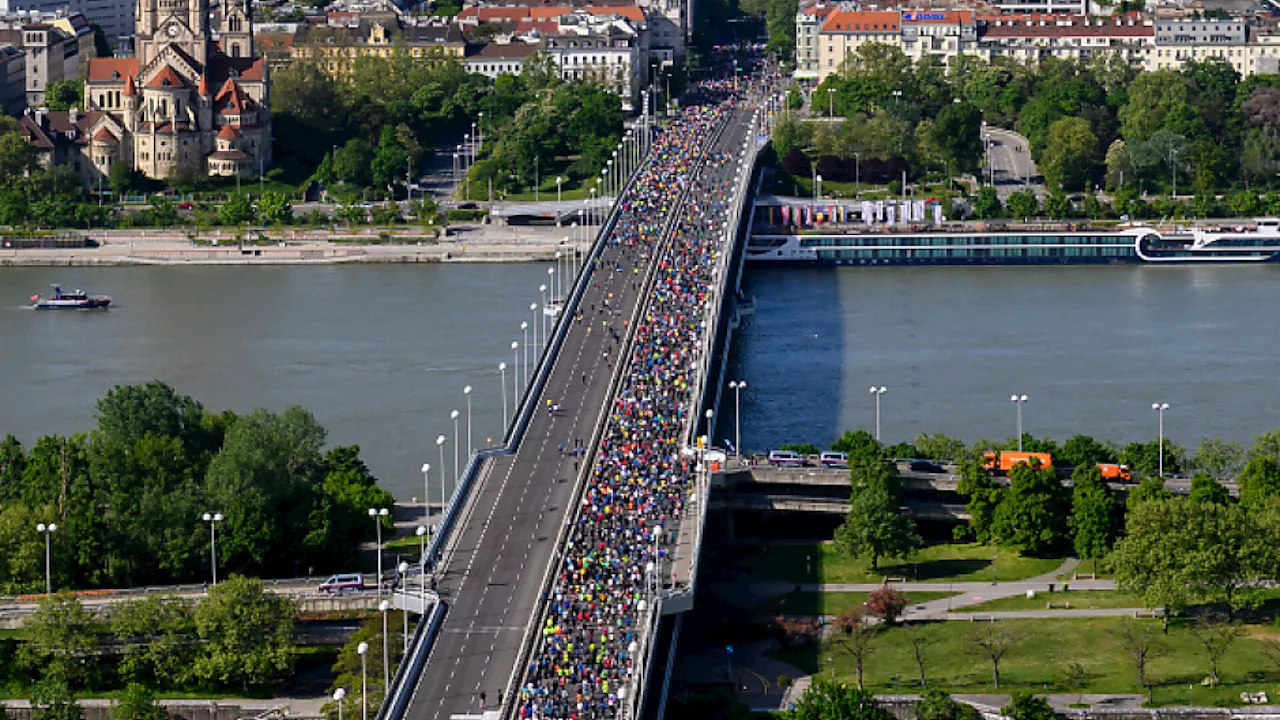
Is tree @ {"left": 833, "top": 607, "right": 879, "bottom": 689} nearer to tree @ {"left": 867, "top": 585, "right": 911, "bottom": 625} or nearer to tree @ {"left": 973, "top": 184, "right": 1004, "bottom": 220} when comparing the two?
tree @ {"left": 867, "top": 585, "right": 911, "bottom": 625}

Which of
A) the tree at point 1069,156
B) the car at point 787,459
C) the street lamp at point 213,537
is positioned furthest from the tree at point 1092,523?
the tree at point 1069,156

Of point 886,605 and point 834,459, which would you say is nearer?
point 886,605

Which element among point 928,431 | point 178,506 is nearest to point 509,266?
point 928,431

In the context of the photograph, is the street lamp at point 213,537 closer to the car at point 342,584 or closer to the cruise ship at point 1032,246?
the car at point 342,584

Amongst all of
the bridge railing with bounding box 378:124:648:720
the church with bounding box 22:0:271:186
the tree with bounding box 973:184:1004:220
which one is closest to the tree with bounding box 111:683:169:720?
the bridge railing with bounding box 378:124:648:720

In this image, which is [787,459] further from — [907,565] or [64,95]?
[64,95]

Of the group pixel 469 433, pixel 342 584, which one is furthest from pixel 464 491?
pixel 342 584
